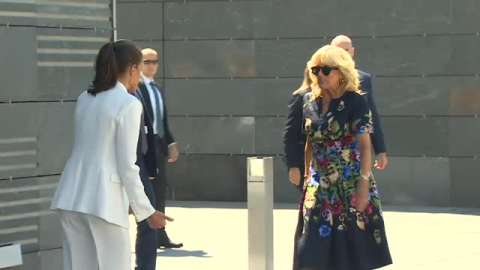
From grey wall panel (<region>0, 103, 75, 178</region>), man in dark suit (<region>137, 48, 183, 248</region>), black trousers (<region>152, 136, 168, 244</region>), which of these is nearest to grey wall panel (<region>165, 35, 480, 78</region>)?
man in dark suit (<region>137, 48, 183, 248</region>)

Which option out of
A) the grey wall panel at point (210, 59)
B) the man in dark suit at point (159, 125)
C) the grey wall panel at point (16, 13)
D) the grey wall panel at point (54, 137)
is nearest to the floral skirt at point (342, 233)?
the grey wall panel at point (54, 137)

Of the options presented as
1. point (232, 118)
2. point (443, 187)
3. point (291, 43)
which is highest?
point (291, 43)

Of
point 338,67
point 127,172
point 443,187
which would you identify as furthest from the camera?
point 443,187

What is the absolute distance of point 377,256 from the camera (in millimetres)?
6738

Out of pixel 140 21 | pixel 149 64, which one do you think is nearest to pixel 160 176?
pixel 149 64

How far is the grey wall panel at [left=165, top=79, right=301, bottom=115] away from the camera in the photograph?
13.3 meters

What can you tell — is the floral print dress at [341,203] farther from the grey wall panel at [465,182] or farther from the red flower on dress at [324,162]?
the grey wall panel at [465,182]

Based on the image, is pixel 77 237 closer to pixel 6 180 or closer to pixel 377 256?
pixel 6 180

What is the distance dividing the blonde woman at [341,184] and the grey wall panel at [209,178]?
6583mm

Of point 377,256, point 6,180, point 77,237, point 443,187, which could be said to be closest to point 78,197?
point 77,237

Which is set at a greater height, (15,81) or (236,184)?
(15,81)

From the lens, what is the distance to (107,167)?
535 cm

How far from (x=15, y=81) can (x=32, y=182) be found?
0.68m

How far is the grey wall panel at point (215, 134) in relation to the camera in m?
13.3
